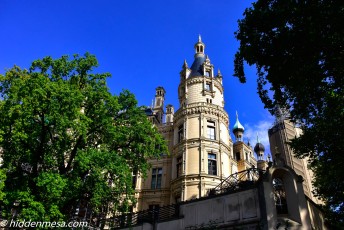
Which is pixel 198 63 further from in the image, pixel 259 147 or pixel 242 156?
pixel 259 147

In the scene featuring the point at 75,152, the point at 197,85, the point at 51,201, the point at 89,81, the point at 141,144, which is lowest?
the point at 51,201

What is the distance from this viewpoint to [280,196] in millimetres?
15547

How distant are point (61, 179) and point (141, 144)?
6.53 metres

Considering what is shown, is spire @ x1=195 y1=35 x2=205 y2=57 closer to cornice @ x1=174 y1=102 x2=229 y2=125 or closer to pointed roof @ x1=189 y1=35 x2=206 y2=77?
pointed roof @ x1=189 y1=35 x2=206 y2=77

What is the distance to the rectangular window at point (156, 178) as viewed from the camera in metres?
31.7

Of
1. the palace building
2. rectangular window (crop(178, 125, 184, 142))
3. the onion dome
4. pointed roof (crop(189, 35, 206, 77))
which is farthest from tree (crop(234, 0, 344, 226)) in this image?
the onion dome

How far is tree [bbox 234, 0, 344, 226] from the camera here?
13250 mm

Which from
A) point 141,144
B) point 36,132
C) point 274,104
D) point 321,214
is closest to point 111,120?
point 141,144

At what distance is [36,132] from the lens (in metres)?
16.6

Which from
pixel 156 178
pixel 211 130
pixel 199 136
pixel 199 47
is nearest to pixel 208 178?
pixel 199 136

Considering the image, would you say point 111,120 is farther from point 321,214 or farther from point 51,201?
point 321,214

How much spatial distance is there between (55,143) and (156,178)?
16824 millimetres

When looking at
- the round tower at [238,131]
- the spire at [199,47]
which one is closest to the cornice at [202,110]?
the spire at [199,47]

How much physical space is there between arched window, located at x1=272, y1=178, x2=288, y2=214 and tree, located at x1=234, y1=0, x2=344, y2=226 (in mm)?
2627
